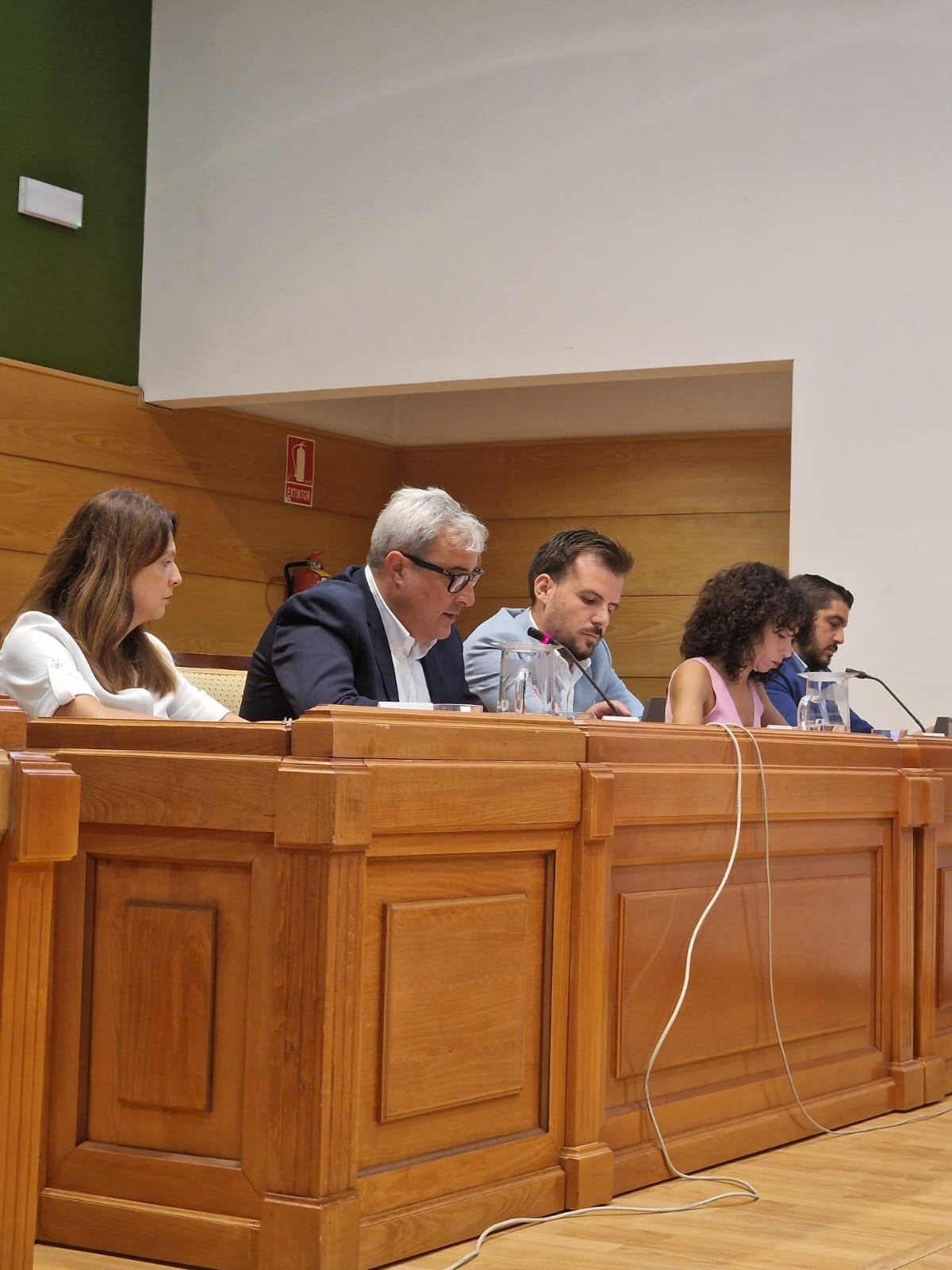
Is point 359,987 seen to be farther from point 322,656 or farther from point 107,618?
point 107,618

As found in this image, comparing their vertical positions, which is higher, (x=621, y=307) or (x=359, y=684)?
(x=621, y=307)

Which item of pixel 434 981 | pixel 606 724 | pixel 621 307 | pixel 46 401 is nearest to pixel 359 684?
pixel 606 724

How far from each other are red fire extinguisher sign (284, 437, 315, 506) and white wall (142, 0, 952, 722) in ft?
2.40

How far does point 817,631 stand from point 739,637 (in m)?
0.92

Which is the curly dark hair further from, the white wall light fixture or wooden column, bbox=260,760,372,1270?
the white wall light fixture

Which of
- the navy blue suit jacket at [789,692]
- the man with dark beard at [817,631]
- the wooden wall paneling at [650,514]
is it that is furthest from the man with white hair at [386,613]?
the wooden wall paneling at [650,514]

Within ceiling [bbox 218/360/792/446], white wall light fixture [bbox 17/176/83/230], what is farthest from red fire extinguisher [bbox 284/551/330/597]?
white wall light fixture [bbox 17/176/83/230]

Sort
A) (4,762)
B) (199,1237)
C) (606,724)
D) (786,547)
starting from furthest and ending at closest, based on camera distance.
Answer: (786,547) → (606,724) → (199,1237) → (4,762)

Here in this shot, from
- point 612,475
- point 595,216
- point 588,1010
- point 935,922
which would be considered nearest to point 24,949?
point 588,1010

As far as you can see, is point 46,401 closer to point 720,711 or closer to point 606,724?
point 720,711

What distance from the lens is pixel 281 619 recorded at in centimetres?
272

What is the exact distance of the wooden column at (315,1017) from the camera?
1.85 m

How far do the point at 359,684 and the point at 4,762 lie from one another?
4.22 feet

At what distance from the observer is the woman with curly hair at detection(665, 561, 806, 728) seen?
3.42m
